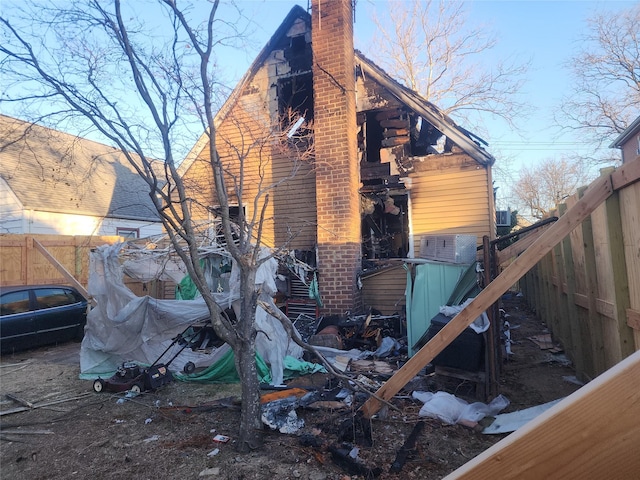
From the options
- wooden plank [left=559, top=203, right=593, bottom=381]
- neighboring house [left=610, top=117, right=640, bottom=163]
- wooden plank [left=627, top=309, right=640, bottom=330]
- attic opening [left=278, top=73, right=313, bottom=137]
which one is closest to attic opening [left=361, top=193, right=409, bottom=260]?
attic opening [left=278, top=73, right=313, bottom=137]

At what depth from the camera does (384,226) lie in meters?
11.5

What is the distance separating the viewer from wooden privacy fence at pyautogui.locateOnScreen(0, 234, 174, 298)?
35.0 feet

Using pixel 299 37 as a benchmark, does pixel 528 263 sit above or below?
below

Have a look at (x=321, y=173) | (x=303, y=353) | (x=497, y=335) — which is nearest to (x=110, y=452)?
(x=303, y=353)

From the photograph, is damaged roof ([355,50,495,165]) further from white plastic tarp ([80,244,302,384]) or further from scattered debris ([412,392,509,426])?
scattered debris ([412,392,509,426])

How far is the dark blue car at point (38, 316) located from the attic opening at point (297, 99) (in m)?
6.98

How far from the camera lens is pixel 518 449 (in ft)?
2.08

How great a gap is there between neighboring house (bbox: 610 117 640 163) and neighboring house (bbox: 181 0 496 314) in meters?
9.70

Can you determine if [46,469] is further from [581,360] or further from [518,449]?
[581,360]

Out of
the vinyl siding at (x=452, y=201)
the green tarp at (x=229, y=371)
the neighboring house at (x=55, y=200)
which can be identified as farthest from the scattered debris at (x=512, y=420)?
the neighboring house at (x=55, y=200)

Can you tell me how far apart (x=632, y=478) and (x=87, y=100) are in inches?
190

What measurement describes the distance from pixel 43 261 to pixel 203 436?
10.2m

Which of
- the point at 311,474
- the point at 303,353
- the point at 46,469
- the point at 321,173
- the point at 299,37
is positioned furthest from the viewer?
the point at 299,37

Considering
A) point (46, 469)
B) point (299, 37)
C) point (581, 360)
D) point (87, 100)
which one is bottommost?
point (46, 469)
